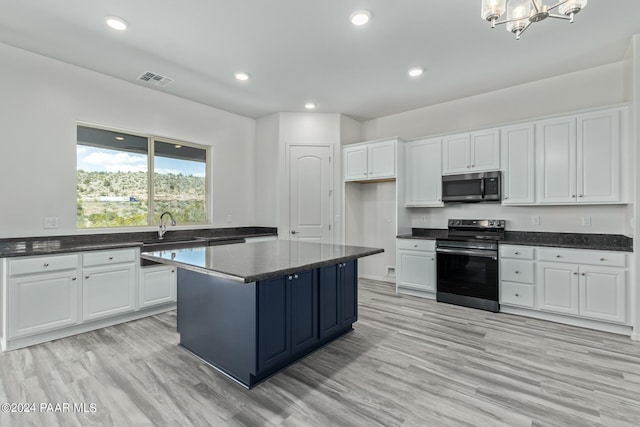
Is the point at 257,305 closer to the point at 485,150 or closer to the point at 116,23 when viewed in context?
the point at 116,23

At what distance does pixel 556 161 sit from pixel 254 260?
3675 millimetres

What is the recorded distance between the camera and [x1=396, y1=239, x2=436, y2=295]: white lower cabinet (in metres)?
4.34

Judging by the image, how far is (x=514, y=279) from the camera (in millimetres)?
3707

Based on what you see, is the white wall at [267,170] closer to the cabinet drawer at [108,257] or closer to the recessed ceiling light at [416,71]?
the cabinet drawer at [108,257]

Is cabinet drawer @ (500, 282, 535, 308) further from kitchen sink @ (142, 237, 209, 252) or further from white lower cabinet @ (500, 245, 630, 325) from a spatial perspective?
kitchen sink @ (142, 237, 209, 252)

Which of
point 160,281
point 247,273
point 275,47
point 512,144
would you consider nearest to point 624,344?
point 512,144

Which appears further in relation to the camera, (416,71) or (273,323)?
(416,71)

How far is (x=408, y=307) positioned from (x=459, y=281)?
2.48ft

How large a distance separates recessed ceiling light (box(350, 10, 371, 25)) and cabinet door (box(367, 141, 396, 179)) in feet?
7.15

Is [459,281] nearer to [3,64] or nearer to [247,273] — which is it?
[247,273]

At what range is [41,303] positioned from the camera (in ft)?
9.55

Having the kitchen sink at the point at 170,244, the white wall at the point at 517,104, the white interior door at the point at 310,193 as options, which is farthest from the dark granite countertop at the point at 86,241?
the white wall at the point at 517,104

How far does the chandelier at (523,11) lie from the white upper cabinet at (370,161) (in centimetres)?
270

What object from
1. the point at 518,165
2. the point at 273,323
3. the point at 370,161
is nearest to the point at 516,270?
the point at 518,165
